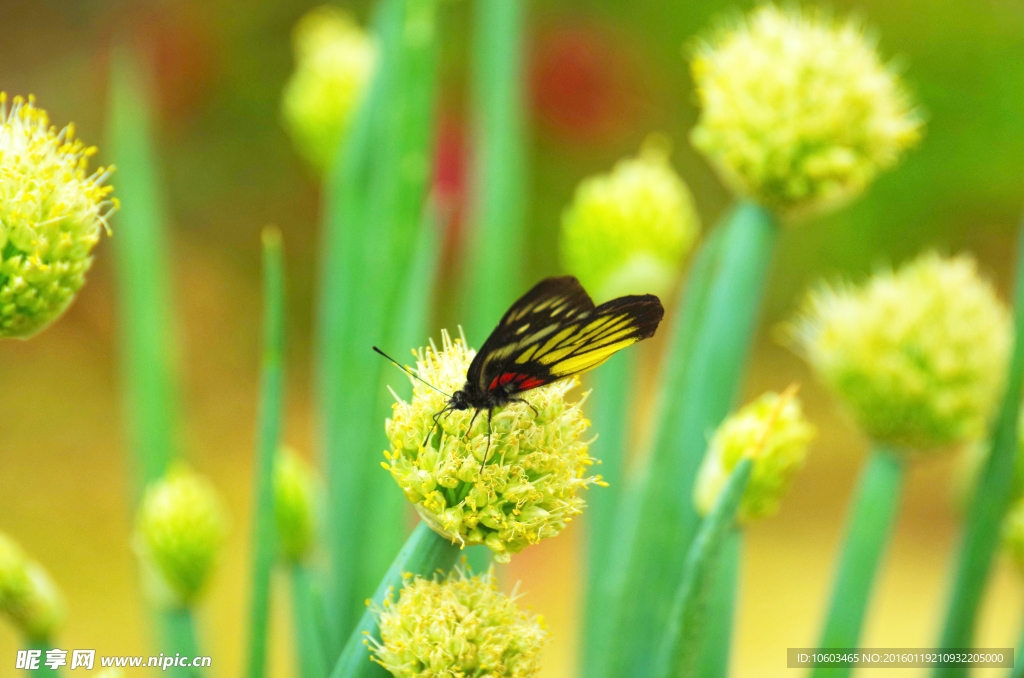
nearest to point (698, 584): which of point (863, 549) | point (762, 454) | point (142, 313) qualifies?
point (762, 454)

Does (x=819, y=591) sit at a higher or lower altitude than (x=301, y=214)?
lower

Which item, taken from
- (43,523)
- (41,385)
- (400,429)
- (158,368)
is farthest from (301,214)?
(400,429)

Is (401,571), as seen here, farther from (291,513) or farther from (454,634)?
(291,513)

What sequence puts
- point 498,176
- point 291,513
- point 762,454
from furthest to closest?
point 498,176 → point 291,513 → point 762,454

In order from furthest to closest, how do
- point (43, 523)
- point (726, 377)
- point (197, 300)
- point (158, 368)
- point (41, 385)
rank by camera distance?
point (197, 300), point (41, 385), point (43, 523), point (158, 368), point (726, 377)

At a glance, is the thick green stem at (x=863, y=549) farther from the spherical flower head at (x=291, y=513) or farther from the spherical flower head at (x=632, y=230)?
the spherical flower head at (x=291, y=513)

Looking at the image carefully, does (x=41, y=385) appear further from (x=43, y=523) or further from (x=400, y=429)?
(x=400, y=429)
